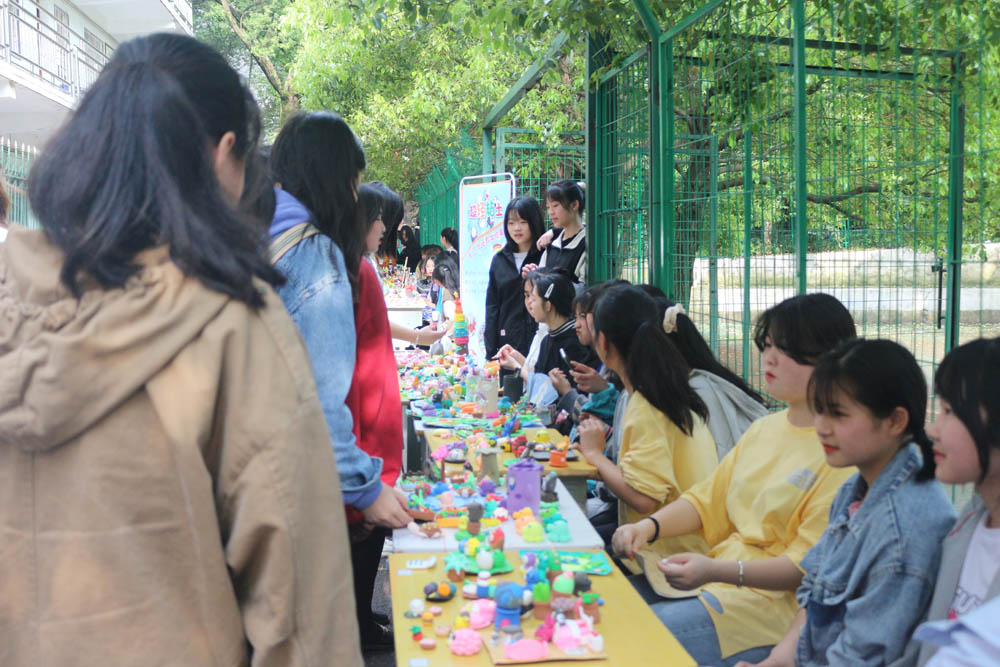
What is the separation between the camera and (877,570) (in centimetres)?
182

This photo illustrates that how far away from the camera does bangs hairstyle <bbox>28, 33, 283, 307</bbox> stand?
1.09 metres

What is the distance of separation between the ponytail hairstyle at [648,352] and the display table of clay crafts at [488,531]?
532 millimetres

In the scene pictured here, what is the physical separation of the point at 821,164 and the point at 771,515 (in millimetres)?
1858

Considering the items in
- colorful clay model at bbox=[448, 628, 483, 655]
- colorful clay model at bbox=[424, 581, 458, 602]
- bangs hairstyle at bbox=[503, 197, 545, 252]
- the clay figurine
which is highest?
bangs hairstyle at bbox=[503, 197, 545, 252]

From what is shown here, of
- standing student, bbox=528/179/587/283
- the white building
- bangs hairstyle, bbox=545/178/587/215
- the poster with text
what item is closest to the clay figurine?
standing student, bbox=528/179/587/283

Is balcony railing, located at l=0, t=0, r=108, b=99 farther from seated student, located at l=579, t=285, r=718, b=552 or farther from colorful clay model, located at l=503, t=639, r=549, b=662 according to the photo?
colorful clay model, located at l=503, t=639, r=549, b=662

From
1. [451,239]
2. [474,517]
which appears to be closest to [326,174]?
[474,517]

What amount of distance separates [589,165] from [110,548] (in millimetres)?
5137

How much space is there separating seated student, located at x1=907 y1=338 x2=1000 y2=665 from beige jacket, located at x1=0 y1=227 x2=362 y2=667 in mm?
1170

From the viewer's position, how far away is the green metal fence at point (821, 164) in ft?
10.6

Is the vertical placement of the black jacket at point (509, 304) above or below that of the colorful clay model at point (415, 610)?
above


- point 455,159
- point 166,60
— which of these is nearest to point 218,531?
point 166,60

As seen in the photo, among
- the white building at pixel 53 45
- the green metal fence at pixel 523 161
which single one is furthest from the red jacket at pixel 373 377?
the white building at pixel 53 45

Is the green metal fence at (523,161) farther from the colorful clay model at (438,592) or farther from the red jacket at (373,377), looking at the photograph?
the colorful clay model at (438,592)
